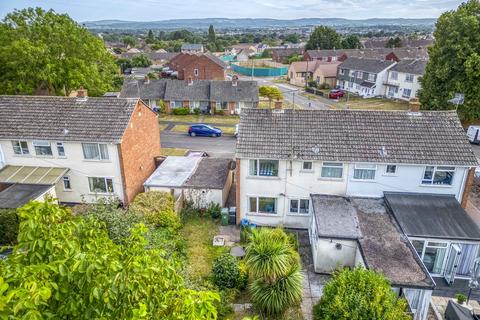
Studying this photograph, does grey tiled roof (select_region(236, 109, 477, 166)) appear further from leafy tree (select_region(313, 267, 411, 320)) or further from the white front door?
leafy tree (select_region(313, 267, 411, 320))

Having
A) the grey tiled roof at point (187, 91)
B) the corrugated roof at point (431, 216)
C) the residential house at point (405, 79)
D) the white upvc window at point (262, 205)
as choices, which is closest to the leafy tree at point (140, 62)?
the grey tiled roof at point (187, 91)

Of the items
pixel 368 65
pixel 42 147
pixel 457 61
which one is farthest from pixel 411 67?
pixel 42 147

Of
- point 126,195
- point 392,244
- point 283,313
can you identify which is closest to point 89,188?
point 126,195

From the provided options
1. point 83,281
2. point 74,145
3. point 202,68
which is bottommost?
point 74,145

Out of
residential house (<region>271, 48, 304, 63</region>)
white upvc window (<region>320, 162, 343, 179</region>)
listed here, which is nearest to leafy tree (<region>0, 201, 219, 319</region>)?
white upvc window (<region>320, 162, 343, 179</region>)

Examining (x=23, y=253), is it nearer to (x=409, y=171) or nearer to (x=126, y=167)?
(x=126, y=167)

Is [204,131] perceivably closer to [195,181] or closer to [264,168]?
[195,181]
